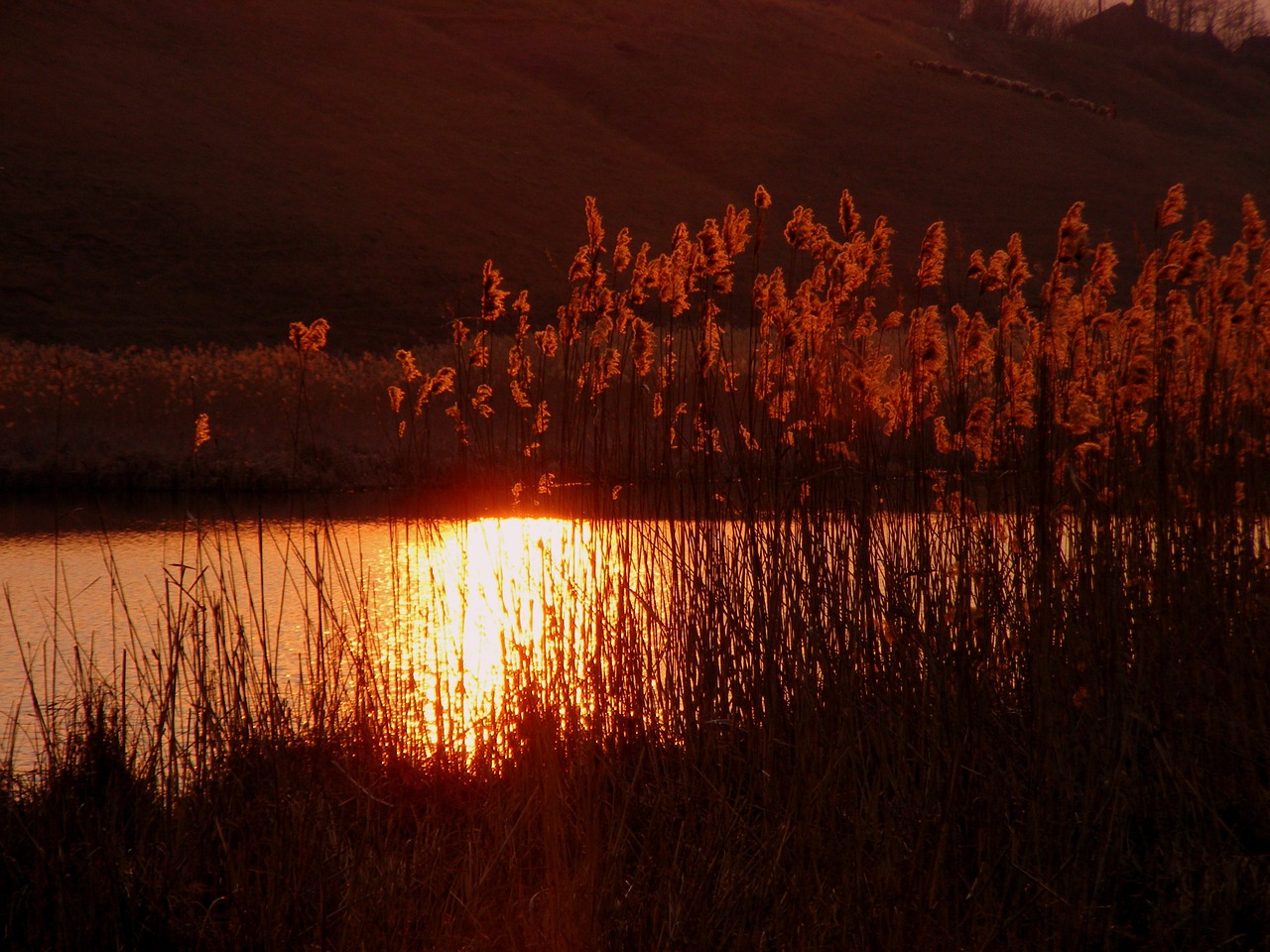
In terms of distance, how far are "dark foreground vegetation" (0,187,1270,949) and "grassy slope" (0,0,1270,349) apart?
14218mm

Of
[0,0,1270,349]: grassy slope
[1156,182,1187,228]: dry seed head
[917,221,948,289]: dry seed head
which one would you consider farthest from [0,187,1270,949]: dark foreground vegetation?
[0,0,1270,349]: grassy slope

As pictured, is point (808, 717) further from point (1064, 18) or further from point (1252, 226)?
point (1064, 18)

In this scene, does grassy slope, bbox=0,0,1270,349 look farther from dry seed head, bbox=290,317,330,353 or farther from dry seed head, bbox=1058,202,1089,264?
dry seed head, bbox=1058,202,1089,264

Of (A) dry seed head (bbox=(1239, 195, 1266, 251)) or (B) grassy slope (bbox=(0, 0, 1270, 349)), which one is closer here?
(A) dry seed head (bbox=(1239, 195, 1266, 251))

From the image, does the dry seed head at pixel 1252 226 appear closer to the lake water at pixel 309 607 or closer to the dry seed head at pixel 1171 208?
the dry seed head at pixel 1171 208

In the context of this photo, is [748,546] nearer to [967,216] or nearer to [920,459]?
[920,459]

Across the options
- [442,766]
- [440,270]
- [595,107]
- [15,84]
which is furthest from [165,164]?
[442,766]

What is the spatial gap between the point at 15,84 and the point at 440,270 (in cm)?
1320

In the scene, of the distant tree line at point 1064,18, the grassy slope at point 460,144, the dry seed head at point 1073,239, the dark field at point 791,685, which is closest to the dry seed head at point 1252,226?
the dark field at point 791,685

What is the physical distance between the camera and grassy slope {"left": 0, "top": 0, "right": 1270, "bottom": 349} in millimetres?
24484

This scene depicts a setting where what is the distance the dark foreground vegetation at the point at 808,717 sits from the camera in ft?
7.33

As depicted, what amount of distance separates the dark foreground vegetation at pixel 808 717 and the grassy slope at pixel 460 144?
1422cm

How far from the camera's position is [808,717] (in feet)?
8.32

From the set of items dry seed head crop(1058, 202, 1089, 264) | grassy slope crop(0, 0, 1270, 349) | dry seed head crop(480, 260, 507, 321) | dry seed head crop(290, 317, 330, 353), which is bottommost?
dry seed head crop(290, 317, 330, 353)
